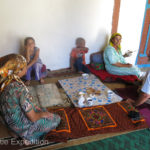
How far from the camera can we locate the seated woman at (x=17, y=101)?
4.63ft

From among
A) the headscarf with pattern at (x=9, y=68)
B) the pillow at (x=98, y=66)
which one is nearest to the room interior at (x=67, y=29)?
the pillow at (x=98, y=66)

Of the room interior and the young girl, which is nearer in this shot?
the room interior

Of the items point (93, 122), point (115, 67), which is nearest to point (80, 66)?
point (115, 67)

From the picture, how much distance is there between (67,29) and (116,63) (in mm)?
1273

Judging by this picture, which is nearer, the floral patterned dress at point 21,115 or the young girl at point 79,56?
the floral patterned dress at point 21,115

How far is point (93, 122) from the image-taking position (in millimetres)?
2047

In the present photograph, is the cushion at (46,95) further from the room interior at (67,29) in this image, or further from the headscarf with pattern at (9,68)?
the headscarf with pattern at (9,68)

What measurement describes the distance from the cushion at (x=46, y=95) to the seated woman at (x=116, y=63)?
1268mm

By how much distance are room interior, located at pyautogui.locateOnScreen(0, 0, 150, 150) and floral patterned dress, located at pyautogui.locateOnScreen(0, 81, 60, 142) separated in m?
0.70

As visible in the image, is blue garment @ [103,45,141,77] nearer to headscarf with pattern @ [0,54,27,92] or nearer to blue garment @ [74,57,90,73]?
blue garment @ [74,57,90,73]

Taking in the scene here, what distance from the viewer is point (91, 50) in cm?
389

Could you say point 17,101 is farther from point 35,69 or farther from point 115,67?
point 115,67

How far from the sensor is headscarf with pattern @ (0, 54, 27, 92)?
1372 mm

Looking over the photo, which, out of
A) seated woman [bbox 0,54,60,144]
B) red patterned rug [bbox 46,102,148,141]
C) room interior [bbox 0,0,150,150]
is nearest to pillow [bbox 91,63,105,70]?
room interior [bbox 0,0,150,150]
